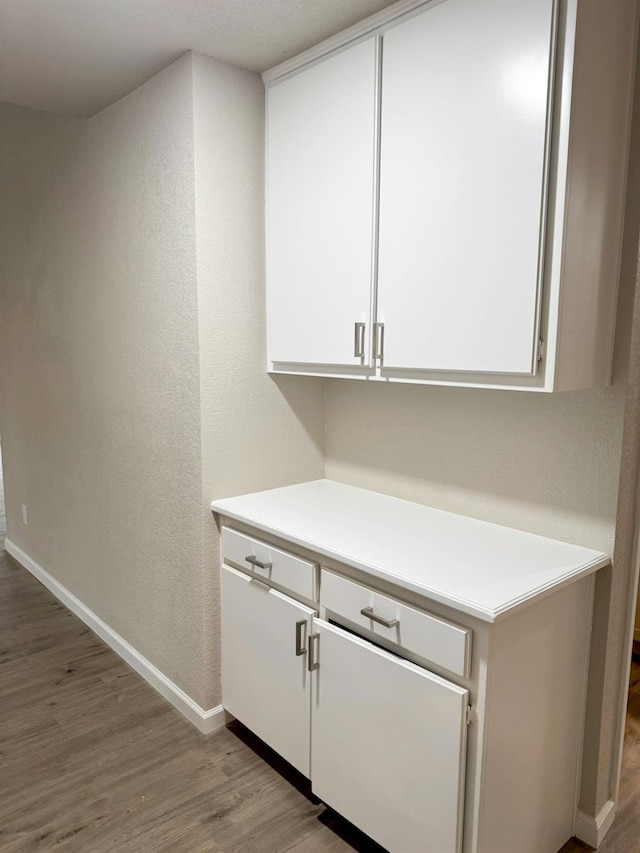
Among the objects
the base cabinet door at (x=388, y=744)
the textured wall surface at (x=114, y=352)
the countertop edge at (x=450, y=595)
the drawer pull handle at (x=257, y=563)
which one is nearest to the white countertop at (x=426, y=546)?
the countertop edge at (x=450, y=595)

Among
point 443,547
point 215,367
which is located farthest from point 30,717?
point 443,547

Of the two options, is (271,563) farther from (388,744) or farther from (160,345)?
(160,345)

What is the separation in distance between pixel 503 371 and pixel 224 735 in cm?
164

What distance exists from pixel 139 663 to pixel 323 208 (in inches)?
76.7

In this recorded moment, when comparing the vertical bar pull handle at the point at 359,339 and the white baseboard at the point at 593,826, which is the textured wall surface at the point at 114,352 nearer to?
the vertical bar pull handle at the point at 359,339

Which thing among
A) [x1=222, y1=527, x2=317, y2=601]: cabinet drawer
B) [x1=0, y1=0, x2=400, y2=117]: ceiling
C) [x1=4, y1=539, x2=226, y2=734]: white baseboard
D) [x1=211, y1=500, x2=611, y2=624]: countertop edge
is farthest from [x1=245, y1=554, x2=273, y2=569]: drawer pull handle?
[x1=0, y1=0, x2=400, y2=117]: ceiling

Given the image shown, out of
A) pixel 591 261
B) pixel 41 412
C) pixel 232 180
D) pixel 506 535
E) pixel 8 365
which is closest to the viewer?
pixel 591 261

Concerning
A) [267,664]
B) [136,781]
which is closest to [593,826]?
[267,664]

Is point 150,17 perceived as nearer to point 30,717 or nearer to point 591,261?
point 591,261

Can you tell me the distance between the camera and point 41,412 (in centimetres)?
332

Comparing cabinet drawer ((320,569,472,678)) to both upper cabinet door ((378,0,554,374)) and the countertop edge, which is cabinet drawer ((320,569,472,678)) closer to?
the countertop edge

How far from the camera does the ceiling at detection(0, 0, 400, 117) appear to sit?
1718mm

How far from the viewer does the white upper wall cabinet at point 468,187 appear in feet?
4.58

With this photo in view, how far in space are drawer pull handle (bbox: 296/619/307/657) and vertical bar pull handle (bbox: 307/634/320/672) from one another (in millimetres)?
32
